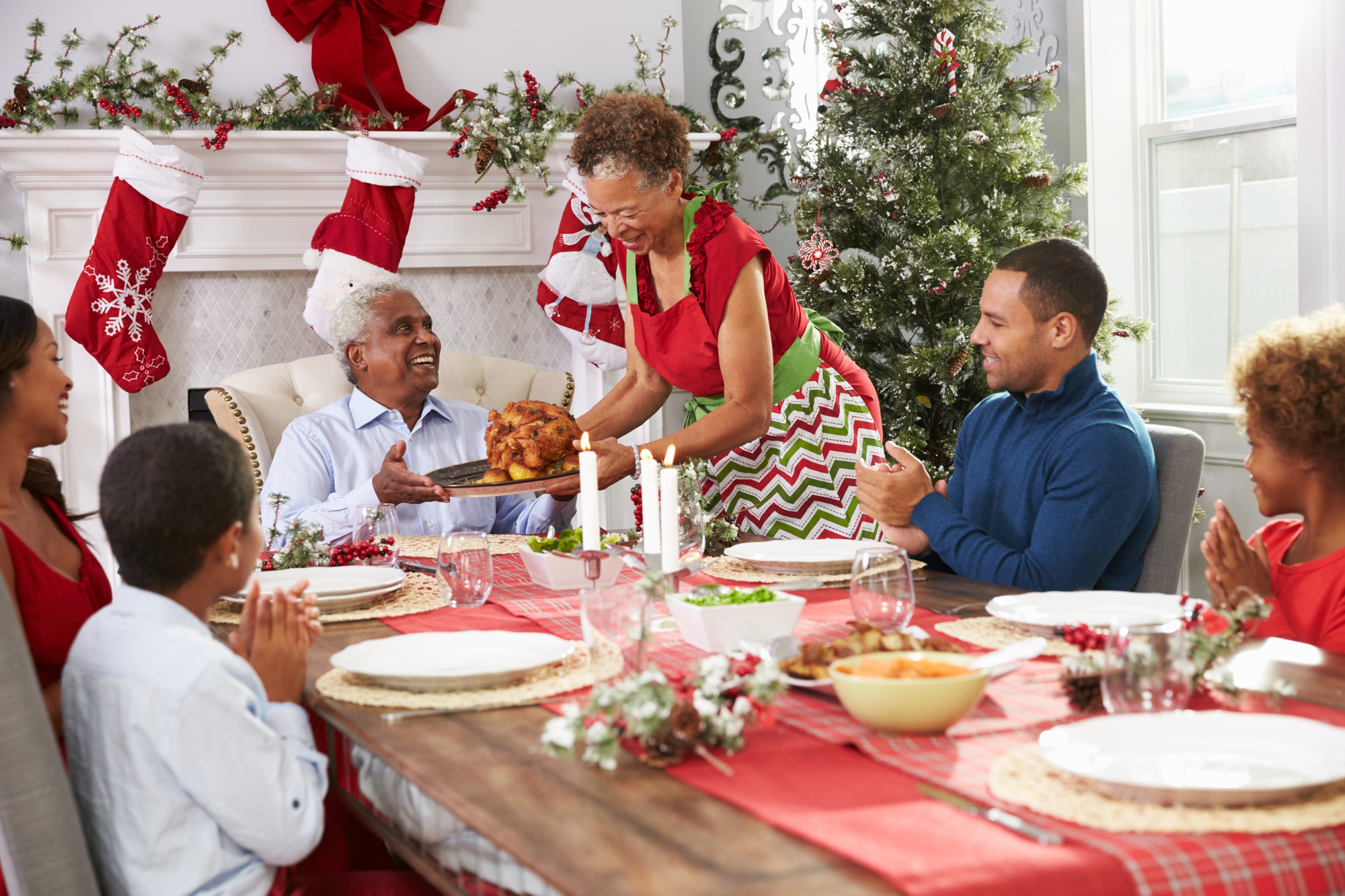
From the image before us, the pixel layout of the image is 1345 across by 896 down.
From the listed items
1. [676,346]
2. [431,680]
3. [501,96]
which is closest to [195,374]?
[501,96]

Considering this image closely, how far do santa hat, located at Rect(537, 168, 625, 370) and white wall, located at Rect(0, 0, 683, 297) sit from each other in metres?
0.51

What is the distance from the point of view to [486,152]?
12.8 ft

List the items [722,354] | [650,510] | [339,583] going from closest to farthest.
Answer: [650,510], [339,583], [722,354]

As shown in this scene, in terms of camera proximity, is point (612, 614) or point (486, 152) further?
point (486, 152)

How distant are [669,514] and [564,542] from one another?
415 millimetres

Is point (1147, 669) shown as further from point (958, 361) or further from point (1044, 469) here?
point (958, 361)

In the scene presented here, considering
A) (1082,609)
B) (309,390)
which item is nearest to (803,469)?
(1082,609)

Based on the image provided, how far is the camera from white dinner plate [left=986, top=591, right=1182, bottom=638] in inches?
57.7

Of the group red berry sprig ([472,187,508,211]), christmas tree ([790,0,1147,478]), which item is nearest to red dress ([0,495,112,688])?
red berry sprig ([472,187,508,211])

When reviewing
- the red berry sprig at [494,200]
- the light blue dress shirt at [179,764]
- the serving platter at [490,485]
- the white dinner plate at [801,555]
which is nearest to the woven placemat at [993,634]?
the white dinner plate at [801,555]

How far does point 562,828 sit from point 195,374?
11.5ft

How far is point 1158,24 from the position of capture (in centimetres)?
450

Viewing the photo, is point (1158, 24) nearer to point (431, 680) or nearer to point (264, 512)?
point (264, 512)

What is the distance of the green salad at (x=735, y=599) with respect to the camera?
55.6 inches
